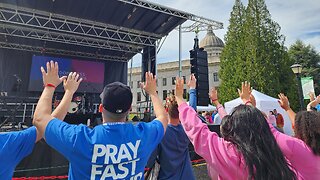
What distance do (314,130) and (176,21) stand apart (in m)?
10.1

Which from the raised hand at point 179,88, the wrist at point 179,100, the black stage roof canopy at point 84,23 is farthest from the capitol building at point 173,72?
the wrist at point 179,100

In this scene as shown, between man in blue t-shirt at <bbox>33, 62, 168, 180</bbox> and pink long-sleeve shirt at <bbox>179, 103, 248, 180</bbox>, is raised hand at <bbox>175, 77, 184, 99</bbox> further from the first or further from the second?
man in blue t-shirt at <bbox>33, 62, 168, 180</bbox>

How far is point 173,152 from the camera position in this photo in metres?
2.34

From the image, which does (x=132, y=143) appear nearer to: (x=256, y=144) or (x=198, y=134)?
(x=198, y=134)

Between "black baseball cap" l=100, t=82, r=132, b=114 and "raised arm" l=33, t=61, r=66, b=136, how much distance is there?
35 cm

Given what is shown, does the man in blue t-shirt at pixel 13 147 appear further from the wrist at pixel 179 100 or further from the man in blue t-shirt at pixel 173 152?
the man in blue t-shirt at pixel 173 152

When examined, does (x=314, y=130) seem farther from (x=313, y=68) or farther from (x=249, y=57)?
(x=313, y=68)

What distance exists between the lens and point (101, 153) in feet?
4.63

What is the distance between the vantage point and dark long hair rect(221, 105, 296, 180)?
4.35 feet

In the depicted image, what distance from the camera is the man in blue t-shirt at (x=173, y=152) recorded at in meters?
2.29

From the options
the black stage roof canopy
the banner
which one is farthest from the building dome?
the banner

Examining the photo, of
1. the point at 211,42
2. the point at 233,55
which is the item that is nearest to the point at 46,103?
the point at 233,55

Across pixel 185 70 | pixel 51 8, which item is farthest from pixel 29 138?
pixel 185 70

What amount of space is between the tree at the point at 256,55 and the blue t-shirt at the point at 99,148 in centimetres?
2571
